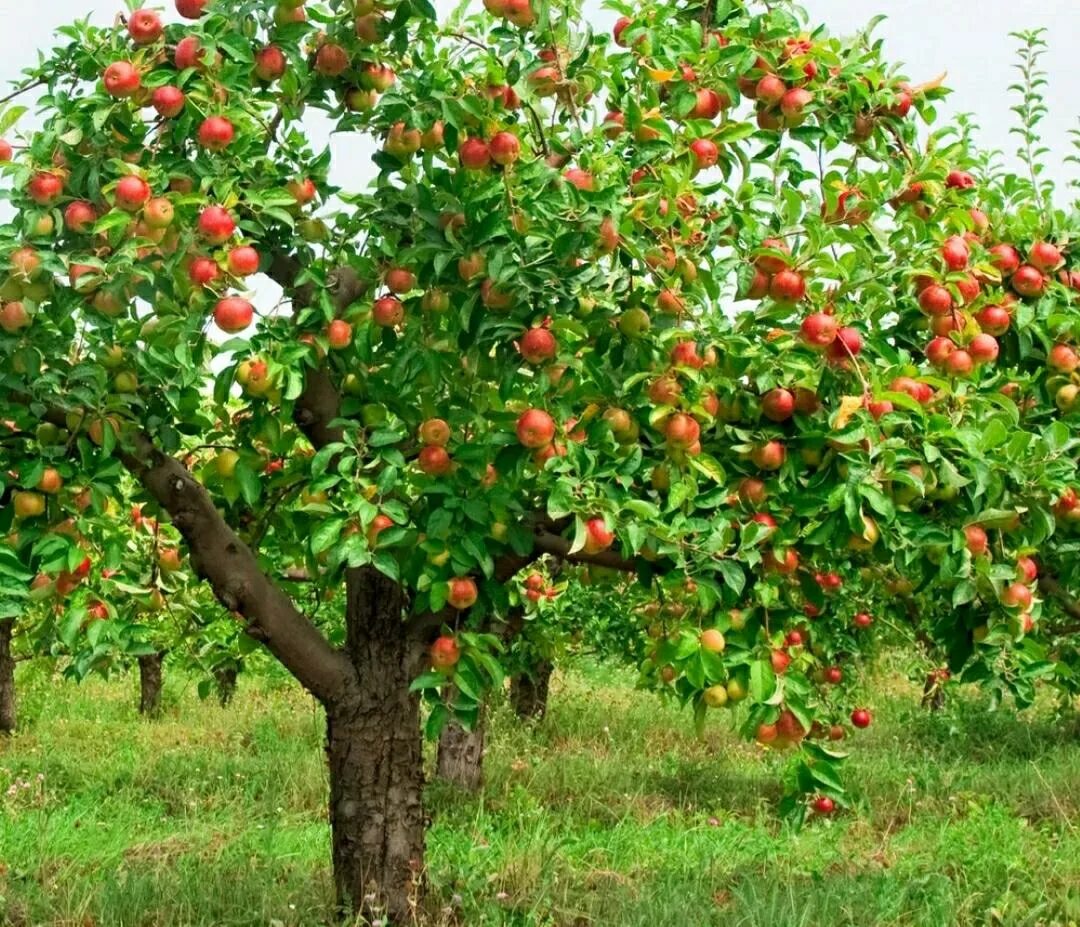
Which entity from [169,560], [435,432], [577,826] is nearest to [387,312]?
[435,432]

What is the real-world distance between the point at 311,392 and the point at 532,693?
7.97m

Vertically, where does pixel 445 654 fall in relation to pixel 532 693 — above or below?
above

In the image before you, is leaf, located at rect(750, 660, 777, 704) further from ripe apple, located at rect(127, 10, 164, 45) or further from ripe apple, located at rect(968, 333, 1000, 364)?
ripe apple, located at rect(127, 10, 164, 45)

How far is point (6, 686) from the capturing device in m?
11.2

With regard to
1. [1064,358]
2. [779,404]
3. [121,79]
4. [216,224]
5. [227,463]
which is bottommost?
[227,463]

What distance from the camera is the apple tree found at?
311 centimetres

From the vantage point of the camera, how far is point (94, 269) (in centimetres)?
312

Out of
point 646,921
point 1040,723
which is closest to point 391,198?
point 646,921

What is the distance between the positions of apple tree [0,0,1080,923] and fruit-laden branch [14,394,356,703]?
17 mm

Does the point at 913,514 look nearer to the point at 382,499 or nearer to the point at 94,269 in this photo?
the point at 382,499

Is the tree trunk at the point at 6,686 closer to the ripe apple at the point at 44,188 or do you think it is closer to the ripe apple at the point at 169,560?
the ripe apple at the point at 169,560

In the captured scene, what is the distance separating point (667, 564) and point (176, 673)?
13953mm

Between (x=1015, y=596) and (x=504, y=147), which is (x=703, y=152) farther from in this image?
(x=1015, y=596)

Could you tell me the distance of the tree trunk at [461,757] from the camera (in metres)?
8.18
